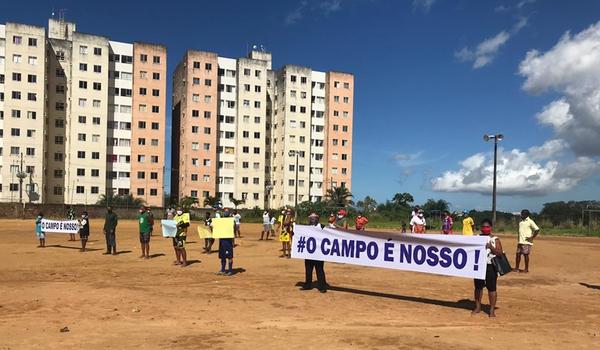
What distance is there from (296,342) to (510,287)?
8127 mm

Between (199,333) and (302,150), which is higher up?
(302,150)

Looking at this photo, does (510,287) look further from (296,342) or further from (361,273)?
(296,342)

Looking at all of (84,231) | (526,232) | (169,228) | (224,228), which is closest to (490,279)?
(526,232)

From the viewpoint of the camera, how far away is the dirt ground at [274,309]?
7.50m

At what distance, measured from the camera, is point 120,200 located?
70875mm

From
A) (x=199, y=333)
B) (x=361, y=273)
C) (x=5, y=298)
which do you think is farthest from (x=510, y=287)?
(x=5, y=298)

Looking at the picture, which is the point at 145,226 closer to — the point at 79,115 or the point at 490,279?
the point at 490,279

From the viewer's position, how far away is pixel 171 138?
318 ft

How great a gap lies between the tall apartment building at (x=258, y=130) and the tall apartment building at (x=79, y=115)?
5.68 metres

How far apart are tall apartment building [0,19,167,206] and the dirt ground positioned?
206ft

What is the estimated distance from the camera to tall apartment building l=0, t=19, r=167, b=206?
232 feet

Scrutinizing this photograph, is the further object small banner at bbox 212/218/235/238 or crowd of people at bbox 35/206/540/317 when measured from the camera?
small banner at bbox 212/218/235/238

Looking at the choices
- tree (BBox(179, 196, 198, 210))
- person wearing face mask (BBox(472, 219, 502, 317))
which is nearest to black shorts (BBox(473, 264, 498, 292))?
person wearing face mask (BBox(472, 219, 502, 317))

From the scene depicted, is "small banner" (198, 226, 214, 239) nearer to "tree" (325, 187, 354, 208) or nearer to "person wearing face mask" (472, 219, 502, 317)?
"person wearing face mask" (472, 219, 502, 317)
